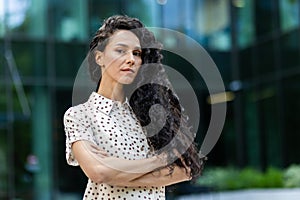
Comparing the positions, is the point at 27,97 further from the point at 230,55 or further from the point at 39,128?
the point at 230,55

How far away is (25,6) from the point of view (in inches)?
794

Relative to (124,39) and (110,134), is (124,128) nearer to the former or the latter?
(110,134)

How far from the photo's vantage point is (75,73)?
2059 cm

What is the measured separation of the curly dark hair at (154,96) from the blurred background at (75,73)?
16.3m

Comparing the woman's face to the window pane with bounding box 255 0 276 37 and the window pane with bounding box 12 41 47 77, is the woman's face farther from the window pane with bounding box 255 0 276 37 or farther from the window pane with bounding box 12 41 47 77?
the window pane with bounding box 255 0 276 37

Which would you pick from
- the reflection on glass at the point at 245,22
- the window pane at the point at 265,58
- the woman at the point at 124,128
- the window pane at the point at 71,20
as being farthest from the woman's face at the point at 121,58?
the reflection on glass at the point at 245,22

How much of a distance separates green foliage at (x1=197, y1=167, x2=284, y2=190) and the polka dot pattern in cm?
1188

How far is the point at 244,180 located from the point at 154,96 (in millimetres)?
13019

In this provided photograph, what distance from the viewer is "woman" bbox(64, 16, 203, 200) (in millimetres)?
2461

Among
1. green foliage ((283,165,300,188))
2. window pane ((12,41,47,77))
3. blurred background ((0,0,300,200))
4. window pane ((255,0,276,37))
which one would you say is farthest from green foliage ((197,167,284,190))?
window pane ((12,41,47,77))

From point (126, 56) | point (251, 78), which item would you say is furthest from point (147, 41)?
point (251, 78)

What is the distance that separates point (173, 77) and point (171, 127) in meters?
0.70

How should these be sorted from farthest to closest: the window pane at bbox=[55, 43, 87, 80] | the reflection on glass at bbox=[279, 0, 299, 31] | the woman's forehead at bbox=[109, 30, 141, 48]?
the window pane at bbox=[55, 43, 87, 80] < the reflection on glass at bbox=[279, 0, 299, 31] < the woman's forehead at bbox=[109, 30, 141, 48]

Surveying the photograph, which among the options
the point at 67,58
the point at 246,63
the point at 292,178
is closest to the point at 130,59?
the point at 292,178
